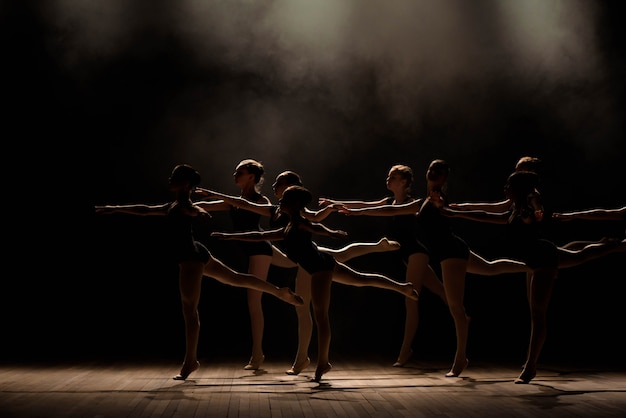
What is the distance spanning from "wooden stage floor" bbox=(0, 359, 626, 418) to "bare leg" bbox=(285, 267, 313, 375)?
0.08 meters

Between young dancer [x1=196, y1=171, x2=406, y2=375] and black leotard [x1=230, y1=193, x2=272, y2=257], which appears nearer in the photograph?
young dancer [x1=196, y1=171, x2=406, y2=375]

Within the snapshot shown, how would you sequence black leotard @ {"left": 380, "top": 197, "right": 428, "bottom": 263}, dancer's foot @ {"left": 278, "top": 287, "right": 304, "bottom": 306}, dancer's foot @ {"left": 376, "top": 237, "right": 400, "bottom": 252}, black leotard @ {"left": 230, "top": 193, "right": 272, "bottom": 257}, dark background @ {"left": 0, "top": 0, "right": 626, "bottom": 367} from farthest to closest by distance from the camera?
dark background @ {"left": 0, "top": 0, "right": 626, "bottom": 367}, black leotard @ {"left": 380, "top": 197, "right": 428, "bottom": 263}, black leotard @ {"left": 230, "top": 193, "right": 272, "bottom": 257}, dancer's foot @ {"left": 376, "top": 237, "right": 400, "bottom": 252}, dancer's foot @ {"left": 278, "top": 287, "right": 304, "bottom": 306}

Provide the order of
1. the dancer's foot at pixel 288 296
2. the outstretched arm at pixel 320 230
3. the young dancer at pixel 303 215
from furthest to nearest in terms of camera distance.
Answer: the young dancer at pixel 303 215 < the dancer's foot at pixel 288 296 < the outstretched arm at pixel 320 230

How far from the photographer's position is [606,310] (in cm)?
809

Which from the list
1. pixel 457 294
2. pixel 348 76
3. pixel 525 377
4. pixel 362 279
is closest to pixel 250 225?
pixel 362 279

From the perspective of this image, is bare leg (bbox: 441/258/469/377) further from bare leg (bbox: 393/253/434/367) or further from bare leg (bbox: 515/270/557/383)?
bare leg (bbox: 393/253/434/367)

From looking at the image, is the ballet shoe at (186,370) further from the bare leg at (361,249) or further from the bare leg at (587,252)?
the bare leg at (587,252)

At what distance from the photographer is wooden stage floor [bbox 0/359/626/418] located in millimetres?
3664

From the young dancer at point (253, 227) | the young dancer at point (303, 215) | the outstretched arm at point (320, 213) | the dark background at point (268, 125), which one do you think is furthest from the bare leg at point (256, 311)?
the dark background at point (268, 125)

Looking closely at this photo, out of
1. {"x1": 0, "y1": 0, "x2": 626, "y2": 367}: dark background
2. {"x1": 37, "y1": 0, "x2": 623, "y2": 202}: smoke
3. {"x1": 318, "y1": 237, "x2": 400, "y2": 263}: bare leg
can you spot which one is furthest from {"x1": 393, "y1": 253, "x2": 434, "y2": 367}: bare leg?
{"x1": 37, "y1": 0, "x2": 623, "y2": 202}: smoke

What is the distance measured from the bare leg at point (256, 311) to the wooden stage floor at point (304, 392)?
11cm

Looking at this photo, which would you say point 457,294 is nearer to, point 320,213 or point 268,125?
point 320,213

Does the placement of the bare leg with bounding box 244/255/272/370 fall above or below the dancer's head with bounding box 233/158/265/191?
below

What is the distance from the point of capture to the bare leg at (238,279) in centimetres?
484
